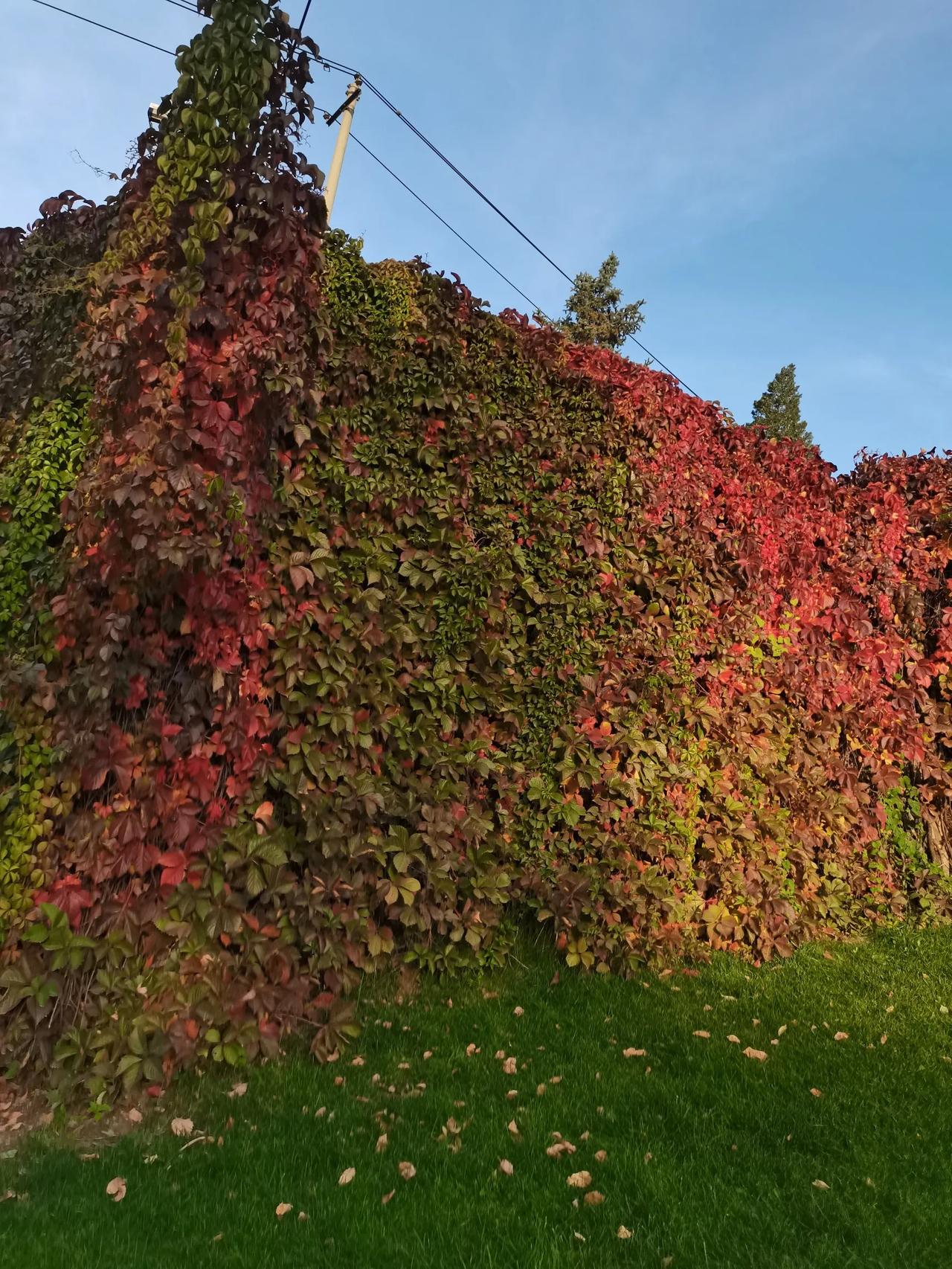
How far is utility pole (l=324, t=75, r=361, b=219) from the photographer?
11.1m

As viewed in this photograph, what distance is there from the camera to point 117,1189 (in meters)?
2.53

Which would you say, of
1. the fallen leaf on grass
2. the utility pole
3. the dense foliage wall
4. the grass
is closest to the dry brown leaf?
the grass

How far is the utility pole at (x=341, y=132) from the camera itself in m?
11.1

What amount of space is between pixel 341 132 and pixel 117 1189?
42.2 ft

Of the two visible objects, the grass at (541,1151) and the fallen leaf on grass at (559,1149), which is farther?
the fallen leaf on grass at (559,1149)

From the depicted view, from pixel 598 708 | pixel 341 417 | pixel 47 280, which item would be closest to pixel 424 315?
pixel 341 417

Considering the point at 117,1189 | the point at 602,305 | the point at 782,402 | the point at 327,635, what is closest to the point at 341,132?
the point at 327,635

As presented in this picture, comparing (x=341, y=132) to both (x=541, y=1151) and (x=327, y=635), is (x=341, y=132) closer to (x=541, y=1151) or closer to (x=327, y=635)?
(x=327, y=635)

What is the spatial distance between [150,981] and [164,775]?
0.80 metres

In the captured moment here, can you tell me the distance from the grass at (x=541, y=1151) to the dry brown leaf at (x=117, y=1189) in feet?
0.09

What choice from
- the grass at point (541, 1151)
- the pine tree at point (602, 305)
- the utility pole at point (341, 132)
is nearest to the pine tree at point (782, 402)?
the pine tree at point (602, 305)

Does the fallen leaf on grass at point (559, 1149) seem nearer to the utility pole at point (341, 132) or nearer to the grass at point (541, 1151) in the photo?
the grass at point (541, 1151)

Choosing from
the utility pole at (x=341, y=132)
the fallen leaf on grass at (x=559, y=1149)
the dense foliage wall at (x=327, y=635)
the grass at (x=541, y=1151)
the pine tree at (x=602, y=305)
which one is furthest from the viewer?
the pine tree at (x=602, y=305)

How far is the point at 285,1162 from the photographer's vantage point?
2.67 metres
